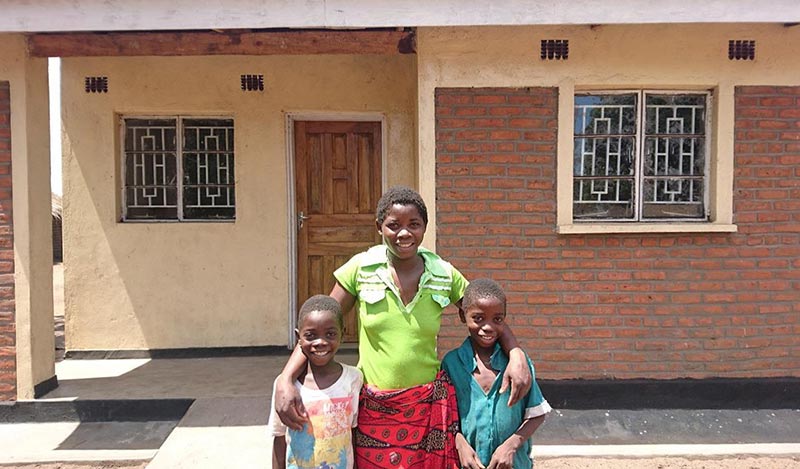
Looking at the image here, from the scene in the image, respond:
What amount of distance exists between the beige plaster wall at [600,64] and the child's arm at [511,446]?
2203 millimetres

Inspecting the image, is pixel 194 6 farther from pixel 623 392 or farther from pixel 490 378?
pixel 623 392

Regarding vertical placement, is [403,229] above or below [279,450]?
above

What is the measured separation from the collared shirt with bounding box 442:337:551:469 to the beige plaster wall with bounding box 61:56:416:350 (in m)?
3.55

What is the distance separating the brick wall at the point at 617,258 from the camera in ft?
13.7

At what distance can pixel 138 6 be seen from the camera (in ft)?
12.1

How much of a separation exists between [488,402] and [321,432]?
0.63 m

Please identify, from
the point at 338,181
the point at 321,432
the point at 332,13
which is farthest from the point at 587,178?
the point at 321,432

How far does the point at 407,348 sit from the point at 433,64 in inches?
107

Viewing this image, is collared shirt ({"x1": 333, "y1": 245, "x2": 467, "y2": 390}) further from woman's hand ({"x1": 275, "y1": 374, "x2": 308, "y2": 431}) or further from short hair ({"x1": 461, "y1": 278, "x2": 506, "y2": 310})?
woman's hand ({"x1": 275, "y1": 374, "x2": 308, "y2": 431})

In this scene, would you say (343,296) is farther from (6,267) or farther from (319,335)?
(6,267)

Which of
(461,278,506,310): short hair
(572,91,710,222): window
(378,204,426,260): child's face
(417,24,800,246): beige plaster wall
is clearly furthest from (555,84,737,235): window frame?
(378,204,426,260): child's face

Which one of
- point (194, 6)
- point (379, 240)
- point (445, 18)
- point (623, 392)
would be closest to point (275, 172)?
point (379, 240)

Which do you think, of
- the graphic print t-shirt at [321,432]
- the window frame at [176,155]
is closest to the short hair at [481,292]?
the graphic print t-shirt at [321,432]

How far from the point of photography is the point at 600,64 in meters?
4.18
